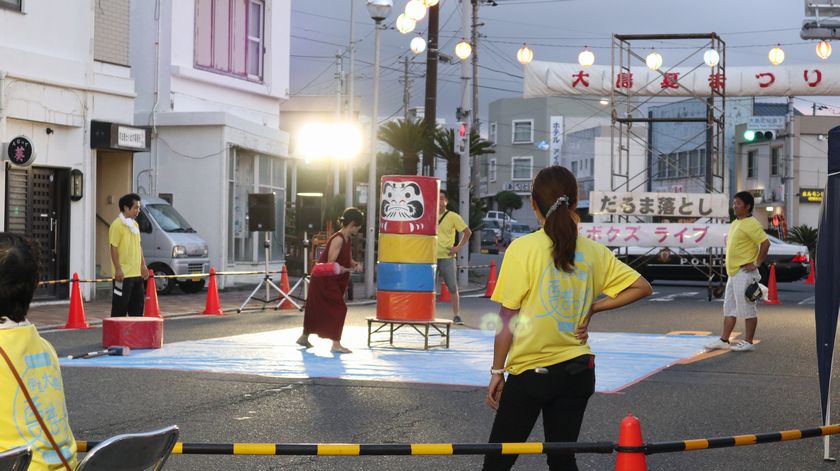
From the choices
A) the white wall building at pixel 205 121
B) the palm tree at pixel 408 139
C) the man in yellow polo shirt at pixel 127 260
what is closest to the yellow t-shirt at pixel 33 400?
the man in yellow polo shirt at pixel 127 260

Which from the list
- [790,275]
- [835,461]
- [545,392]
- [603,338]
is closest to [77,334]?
[603,338]

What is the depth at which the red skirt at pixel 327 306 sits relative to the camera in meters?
13.4

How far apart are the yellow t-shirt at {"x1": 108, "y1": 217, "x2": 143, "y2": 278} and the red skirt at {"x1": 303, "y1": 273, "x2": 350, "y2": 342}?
8.33 feet

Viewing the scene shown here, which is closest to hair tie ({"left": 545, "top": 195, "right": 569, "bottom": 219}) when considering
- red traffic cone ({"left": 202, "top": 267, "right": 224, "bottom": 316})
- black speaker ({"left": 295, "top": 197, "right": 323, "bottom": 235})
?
red traffic cone ({"left": 202, "top": 267, "right": 224, "bottom": 316})

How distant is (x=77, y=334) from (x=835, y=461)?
10.9 meters

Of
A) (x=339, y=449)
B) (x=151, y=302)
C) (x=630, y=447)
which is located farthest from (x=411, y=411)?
(x=151, y=302)

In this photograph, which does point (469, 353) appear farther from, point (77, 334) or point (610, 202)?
point (610, 202)

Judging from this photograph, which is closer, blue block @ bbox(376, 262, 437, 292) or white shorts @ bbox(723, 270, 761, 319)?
white shorts @ bbox(723, 270, 761, 319)

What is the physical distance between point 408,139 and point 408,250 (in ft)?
76.3

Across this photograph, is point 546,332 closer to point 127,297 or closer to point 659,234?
point 127,297

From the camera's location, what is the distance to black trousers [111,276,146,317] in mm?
14656

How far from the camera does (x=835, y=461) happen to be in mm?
7660

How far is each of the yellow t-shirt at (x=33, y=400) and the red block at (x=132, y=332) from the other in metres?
9.82

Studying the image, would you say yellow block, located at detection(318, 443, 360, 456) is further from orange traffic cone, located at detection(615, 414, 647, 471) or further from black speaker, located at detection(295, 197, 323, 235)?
black speaker, located at detection(295, 197, 323, 235)
